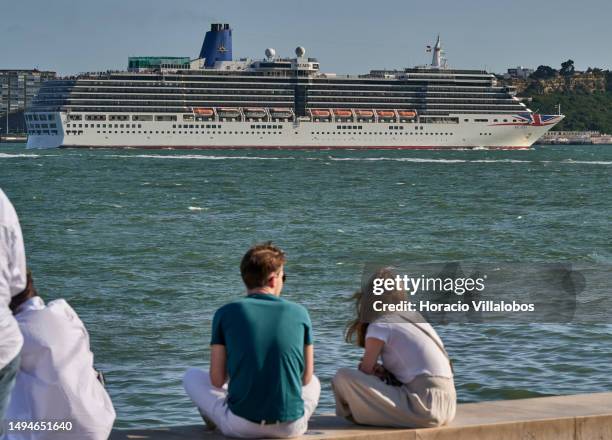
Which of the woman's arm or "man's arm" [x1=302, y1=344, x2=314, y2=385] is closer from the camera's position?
"man's arm" [x1=302, y1=344, x2=314, y2=385]

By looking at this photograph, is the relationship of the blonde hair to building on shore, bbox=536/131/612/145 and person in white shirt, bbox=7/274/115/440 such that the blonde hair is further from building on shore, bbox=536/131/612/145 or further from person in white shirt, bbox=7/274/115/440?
building on shore, bbox=536/131/612/145

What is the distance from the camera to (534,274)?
1952cm

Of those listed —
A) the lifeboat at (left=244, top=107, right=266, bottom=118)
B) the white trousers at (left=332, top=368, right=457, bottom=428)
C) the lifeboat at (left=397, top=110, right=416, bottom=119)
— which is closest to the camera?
the white trousers at (left=332, top=368, right=457, bottom=428)

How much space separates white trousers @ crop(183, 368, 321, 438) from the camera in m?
5.10

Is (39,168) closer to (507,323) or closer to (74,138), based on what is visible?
(74,138)

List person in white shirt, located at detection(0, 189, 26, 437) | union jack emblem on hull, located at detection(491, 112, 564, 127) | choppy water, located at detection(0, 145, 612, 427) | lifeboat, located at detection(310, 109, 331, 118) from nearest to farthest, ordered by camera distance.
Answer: person in white shirt, located at detection(0, 189, 26, 437) → choppy water, located at detection(0, 145, 612, 427) → lifeboat, located at detection(310, 109, 331, 118) → union jack emblem on hull, located at detection(491, 112, 564, 127)

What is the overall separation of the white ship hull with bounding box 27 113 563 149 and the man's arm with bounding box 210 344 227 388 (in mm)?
96757

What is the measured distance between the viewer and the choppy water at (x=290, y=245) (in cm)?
1082

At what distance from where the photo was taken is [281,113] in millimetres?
106312

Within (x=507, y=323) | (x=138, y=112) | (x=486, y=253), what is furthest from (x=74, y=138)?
(x=507, y=323)

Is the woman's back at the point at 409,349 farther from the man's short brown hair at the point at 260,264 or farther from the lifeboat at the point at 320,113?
the lifeboat at the point at 320,113

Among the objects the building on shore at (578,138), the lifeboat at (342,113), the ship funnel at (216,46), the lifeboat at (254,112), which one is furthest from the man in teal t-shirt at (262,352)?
the building on shore at (578,138)

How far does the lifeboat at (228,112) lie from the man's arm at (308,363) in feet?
327

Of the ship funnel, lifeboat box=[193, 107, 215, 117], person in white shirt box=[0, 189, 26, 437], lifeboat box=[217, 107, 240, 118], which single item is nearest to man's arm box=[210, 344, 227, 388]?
person in white shirt box=[0, 189, 26, 437]
